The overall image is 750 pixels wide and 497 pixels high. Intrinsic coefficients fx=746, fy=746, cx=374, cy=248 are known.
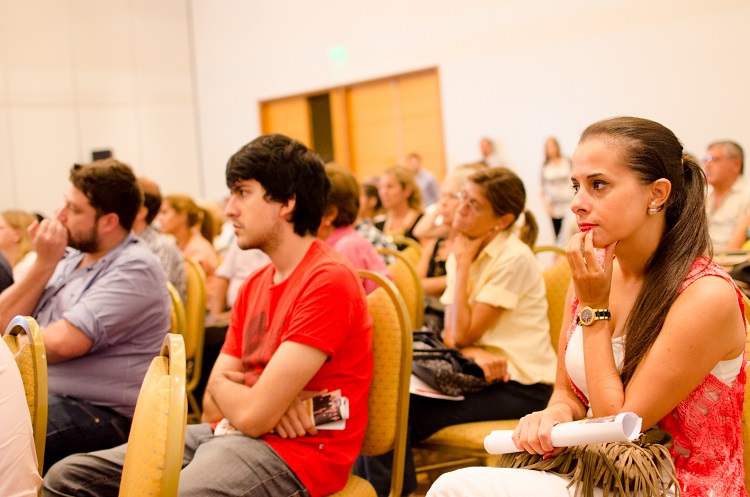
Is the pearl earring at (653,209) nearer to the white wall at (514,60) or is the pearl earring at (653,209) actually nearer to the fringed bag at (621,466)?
the fringed bag at (621,466)

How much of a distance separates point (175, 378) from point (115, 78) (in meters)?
11.4

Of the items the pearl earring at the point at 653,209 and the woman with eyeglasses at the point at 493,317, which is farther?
the woman with eyeglasses at the point at 493,317

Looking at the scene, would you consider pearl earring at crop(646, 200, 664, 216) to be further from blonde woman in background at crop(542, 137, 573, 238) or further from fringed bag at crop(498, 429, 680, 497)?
blonde woman in background at crop(542, 137, 573, 238)

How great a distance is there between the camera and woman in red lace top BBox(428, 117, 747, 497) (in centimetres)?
138

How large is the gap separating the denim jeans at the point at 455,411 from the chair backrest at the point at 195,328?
1221mm

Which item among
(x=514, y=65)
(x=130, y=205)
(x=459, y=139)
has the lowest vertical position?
(x=130, y=205)

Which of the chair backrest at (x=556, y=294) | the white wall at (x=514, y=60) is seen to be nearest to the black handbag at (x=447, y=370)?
the chair backrest at (x=556, y=294)

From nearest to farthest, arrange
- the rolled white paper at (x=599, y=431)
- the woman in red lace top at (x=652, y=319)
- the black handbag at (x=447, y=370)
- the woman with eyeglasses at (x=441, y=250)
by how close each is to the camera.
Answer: the rolled white paper at (x=599, y=431)
the woman in red lace top at (x=652, y=319)
the black handbag at (x=447, y=370)
the woman with eyeglasses at (x=441, y=250)

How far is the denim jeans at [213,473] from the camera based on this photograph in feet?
5.39

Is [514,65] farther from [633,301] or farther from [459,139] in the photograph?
[633,301]

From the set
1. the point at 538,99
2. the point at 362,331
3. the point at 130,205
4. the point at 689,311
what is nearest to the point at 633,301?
the point at 689,311

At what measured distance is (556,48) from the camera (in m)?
8.41

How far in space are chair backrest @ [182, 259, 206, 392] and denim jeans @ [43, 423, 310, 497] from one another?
1458mm

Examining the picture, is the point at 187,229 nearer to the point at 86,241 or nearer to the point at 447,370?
the point at 86,241
